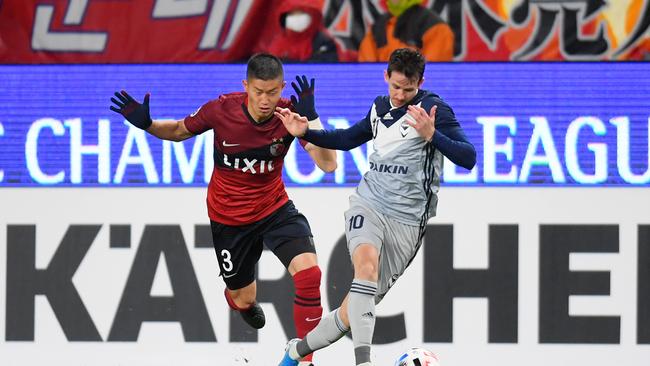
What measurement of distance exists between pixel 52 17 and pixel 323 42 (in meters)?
1.81

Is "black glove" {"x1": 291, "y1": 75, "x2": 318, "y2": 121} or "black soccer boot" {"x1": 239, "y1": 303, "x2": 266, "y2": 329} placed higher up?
"black glove" {"x1": 291, "y1": 75, "x2": 318, "y2": 121}

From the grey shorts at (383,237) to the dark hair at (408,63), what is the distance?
2.38ft

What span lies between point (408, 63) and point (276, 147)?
0.99 meters

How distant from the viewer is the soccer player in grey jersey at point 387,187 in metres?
7.24

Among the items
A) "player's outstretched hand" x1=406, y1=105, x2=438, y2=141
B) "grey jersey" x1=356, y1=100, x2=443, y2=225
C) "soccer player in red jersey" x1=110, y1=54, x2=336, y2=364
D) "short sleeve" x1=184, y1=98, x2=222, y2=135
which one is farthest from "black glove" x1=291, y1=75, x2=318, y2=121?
"player's outstretched hand" x1=406, y1=105, x2=438, y2=141

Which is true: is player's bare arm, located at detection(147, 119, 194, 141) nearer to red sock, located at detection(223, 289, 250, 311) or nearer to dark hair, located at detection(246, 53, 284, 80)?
dark hair, located at detection(246, 53, 284, 80)

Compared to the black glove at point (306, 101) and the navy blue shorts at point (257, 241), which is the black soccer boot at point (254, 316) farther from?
→ the black glove at point (306, 101)

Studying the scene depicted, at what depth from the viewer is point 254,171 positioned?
7.87m

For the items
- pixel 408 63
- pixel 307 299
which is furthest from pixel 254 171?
pixel 408 63

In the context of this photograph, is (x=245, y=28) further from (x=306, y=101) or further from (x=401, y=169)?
(x=401, y=169)

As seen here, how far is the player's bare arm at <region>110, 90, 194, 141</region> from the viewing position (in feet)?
25.4

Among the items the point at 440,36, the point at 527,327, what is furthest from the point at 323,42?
the point at 527,327

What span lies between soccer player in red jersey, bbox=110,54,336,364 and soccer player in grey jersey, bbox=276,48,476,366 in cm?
22

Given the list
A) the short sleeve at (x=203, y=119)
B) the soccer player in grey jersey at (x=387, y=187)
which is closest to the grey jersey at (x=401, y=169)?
the soccer player in grey jersey at (x=387, y=187)
